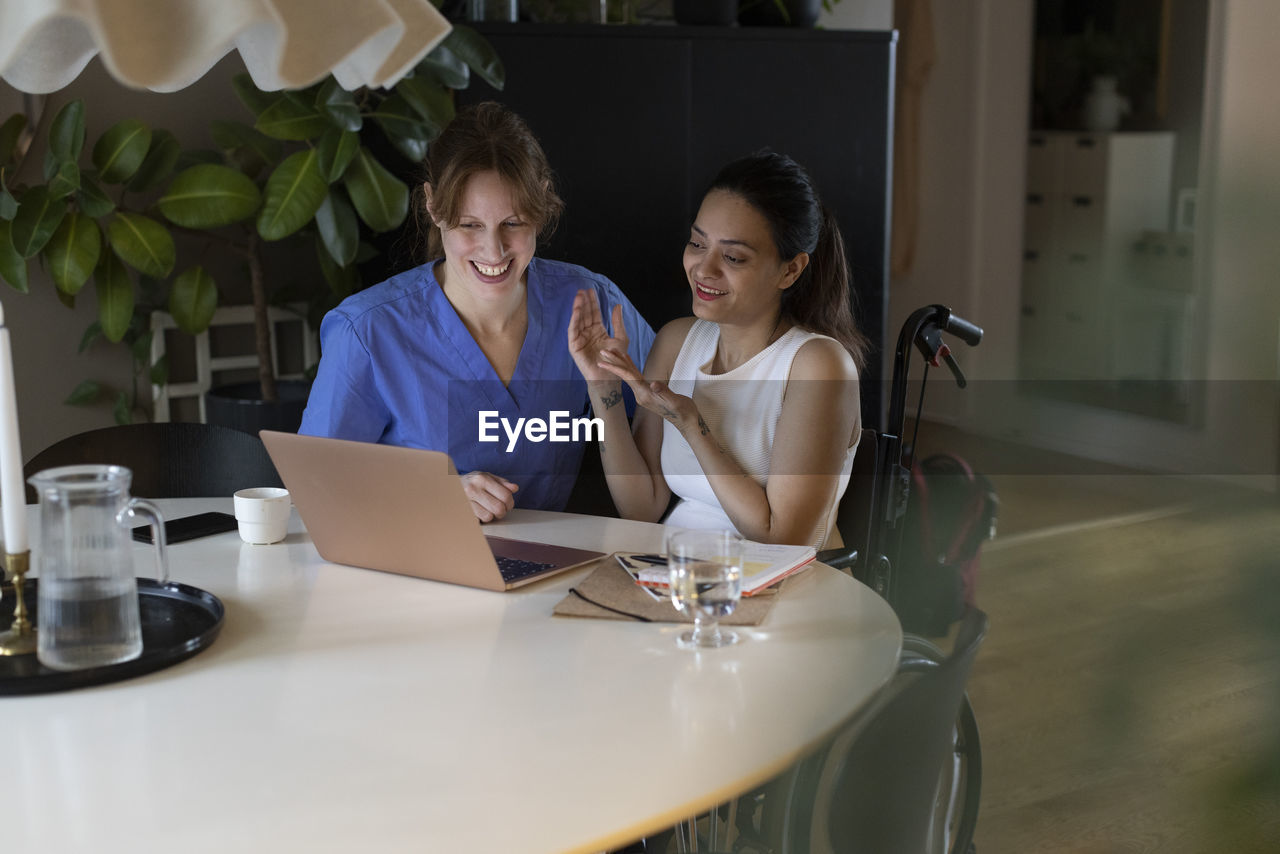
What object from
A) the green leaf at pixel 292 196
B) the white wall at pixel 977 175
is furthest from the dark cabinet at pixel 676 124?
the white wall at pixel 977 175

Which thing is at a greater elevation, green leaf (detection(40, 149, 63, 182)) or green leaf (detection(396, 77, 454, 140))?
green leaf (detection(396, 77, 454, 140))

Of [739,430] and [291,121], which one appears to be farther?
[291,121]

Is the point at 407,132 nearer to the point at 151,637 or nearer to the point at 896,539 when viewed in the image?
the point at 896,539

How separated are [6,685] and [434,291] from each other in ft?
3.44

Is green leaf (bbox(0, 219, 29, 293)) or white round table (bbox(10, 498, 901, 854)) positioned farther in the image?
green leaf (bbox(0, 219, 29, 293))

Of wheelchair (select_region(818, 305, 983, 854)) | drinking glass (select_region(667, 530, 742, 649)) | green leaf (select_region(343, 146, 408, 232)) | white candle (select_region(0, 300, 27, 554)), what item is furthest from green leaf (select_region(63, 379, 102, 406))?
drinking glass (select_region(667, 530, 742, 649))

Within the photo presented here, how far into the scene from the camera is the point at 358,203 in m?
2.69

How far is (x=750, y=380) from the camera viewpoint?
1841 millimetres

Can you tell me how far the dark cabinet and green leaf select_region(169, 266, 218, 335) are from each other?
75cm

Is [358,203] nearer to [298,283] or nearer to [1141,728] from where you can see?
[298,283]

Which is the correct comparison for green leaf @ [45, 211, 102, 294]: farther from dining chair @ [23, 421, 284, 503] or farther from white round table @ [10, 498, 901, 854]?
white round table @ [10, 498, 901, 854]

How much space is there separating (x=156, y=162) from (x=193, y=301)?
323 millimetres

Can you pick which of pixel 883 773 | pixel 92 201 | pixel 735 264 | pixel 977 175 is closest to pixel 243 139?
pixel 92 201

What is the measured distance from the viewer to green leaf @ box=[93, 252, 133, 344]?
273 cm
